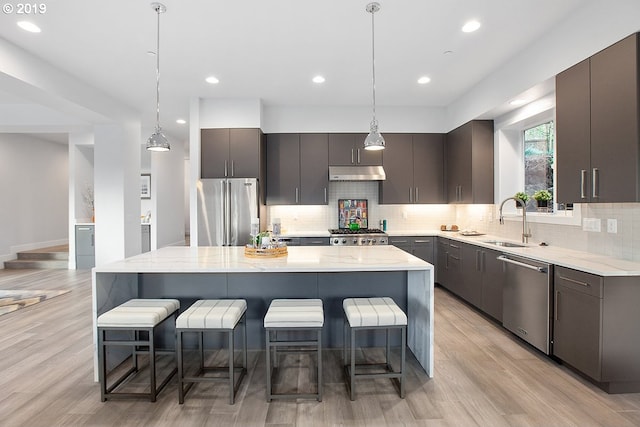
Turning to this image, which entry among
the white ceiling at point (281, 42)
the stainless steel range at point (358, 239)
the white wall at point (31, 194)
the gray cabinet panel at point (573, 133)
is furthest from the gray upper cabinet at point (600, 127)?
the white wall at point (31, 194)

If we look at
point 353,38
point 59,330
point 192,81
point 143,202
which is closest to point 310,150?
point 192,81

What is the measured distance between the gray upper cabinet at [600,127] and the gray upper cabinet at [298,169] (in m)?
3.15

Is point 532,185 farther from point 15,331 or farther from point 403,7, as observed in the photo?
point 15,331

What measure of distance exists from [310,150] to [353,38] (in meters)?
2.29

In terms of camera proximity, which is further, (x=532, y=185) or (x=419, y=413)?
(x=532, y=185)

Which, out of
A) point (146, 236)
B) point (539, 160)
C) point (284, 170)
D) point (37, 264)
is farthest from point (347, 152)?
point (37, 264)

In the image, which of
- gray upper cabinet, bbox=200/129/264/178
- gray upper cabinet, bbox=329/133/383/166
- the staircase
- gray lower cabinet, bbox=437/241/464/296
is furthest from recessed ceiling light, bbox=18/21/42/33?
the staircase

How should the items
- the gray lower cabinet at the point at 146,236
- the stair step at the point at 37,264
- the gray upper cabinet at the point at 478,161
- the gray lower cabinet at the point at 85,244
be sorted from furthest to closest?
1. the gray lower cabinet at the point at 146,236
2. the stair step at the point at 37,264
3. the gray lower cabinet at the point at 85,244
4. the gray upper cabinet at the point at 478,161

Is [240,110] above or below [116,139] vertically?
above

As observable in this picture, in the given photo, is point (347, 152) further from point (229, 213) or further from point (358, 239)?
point (229, 213)

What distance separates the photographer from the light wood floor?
203cm

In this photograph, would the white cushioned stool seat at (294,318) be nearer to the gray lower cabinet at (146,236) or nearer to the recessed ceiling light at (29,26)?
the recessed ceiling light at (29,26)

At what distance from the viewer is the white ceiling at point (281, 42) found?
273 centimetres

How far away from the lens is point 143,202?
8.89m
